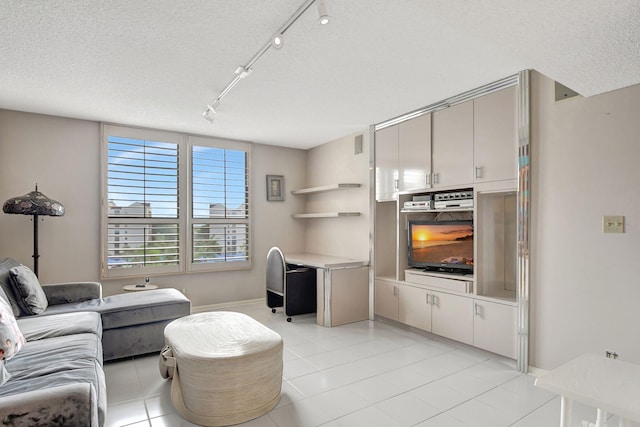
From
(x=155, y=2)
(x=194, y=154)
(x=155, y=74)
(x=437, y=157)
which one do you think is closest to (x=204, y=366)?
(x=155, y=2)

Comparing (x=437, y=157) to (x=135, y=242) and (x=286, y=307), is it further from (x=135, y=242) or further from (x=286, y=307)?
(x=135, y=242)

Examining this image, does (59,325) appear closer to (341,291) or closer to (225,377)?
(225,377)

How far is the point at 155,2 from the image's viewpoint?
189cm

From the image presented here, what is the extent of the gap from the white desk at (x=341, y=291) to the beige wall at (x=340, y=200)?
1.15 feet

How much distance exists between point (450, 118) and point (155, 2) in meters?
2.70

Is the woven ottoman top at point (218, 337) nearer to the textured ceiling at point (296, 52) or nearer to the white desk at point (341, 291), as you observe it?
the white desk at point (341, 291)

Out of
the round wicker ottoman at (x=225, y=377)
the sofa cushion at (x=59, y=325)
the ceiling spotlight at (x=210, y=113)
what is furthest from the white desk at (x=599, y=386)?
the ceiling spotlight at (x=210, y=113)

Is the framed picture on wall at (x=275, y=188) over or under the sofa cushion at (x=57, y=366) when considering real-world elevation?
over

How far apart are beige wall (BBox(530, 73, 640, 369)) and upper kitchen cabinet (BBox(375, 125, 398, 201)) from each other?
5.11 feet

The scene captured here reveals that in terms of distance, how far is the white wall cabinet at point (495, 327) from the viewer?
9.41 ft

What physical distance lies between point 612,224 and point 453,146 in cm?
145

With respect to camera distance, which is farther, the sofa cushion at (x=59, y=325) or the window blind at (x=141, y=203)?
the window blind at (x=141, y=203)

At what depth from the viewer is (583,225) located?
2482mm

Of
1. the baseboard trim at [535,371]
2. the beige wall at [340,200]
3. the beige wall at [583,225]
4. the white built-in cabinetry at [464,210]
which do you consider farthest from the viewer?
the beige wall at [340,200]
